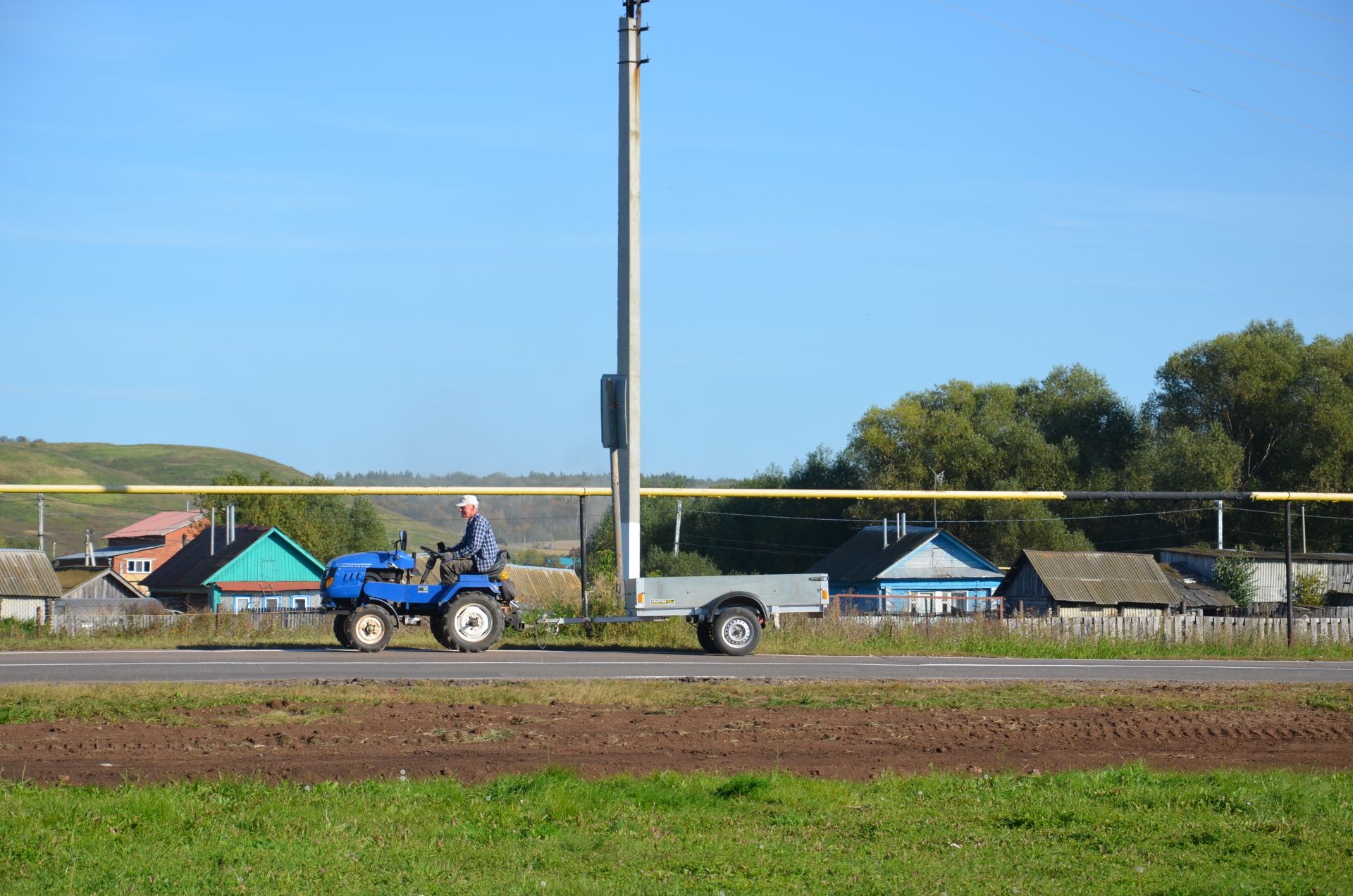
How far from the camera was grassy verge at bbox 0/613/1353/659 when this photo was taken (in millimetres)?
18297

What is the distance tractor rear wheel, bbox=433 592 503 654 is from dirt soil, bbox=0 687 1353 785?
5498 mm

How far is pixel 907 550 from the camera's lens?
66.3m

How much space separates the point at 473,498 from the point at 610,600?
4.39 m

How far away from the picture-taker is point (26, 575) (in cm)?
4625

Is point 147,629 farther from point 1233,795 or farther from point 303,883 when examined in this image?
point 1233,795

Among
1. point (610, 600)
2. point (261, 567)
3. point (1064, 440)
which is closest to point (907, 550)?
point (1064, 440)

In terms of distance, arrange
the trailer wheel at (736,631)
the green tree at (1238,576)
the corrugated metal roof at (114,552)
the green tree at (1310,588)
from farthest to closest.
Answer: the corrugated metal roof at (114,552) → the green tree at (1238,576) → the green tree at (1310,588) → the trailer wheel at (736,631)

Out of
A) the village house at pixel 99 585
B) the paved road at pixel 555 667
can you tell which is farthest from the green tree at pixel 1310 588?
the village house at pixel 99 585

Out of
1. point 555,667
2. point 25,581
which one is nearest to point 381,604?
point 555,667

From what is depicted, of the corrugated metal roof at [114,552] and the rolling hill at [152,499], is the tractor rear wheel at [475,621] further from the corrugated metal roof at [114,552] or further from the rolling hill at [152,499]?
the corrugated metal roof at [114,552]

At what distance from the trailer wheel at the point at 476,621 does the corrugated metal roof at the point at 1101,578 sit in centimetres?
3838

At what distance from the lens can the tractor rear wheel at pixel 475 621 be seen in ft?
54.6

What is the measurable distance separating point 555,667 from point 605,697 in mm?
3081

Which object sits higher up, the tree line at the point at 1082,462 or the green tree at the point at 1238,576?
the tree line at the point at 1082,462
